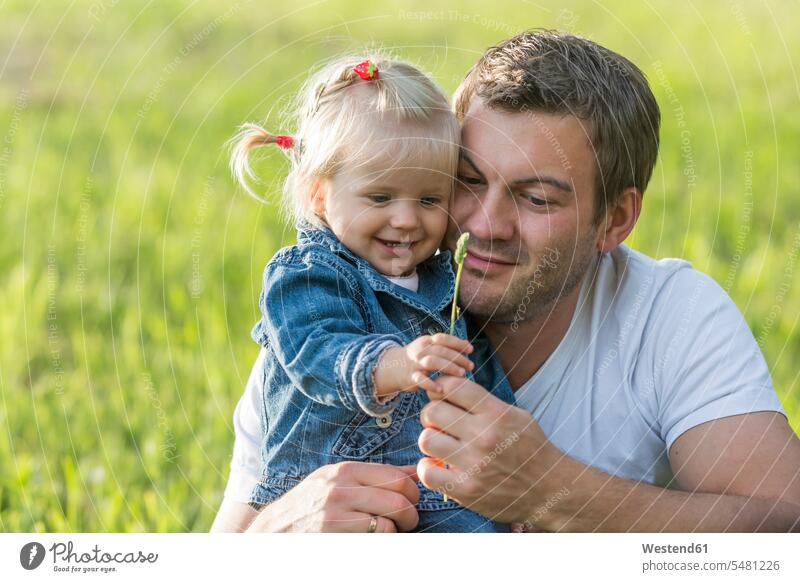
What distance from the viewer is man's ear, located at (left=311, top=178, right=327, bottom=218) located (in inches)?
110

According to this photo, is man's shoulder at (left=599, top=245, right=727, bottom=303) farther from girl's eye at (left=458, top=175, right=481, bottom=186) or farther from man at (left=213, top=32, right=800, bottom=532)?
girl's eye at (left=458, top=175, right=481, bottom=186)

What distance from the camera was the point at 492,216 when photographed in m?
2.99

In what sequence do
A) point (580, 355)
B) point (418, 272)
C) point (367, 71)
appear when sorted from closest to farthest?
1. point (367, 71)
2. point (418, 272)
3. point (580, 355)

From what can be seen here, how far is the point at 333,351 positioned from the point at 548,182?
0.88m

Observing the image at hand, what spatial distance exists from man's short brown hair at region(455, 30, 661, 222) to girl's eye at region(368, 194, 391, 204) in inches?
20.7

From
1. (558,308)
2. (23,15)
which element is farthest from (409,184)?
(23,15)

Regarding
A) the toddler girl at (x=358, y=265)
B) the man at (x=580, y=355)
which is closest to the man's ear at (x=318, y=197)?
the toddler girl at (x=358, y=265)

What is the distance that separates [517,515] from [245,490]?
31.3 inches

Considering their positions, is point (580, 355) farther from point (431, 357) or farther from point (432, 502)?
point (431, 357)

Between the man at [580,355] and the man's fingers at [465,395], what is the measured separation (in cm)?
10

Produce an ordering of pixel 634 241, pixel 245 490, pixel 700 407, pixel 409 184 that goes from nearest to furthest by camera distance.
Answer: pixel 409 184 → pixel 700 407 → pixel 245 490 → pixel 634 241
